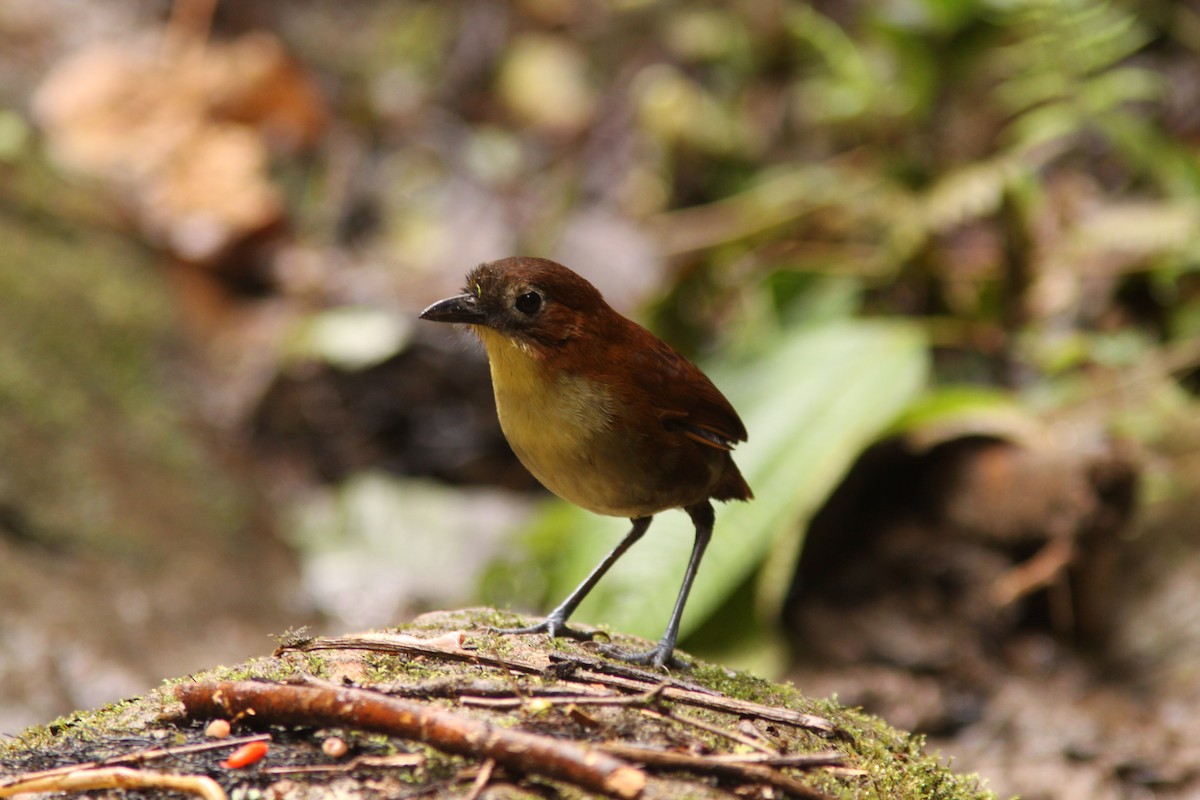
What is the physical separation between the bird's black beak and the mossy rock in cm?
74

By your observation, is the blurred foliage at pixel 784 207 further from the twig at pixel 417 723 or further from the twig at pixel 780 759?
the twig at pixel 417 723

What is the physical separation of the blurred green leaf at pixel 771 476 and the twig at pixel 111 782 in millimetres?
2469

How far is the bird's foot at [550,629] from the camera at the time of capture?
2785mm

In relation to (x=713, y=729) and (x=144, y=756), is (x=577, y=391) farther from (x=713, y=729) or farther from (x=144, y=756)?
(x=144, y=756)

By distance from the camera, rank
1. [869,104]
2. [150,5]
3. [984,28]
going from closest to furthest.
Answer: [984,28] → [869,104] → [150,5]

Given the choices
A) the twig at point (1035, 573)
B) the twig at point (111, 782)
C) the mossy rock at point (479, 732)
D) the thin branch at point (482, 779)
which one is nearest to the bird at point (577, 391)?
the mossy rock at point (479, 732)

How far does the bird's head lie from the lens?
260 cm

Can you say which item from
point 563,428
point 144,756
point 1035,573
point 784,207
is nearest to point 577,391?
point 563,428

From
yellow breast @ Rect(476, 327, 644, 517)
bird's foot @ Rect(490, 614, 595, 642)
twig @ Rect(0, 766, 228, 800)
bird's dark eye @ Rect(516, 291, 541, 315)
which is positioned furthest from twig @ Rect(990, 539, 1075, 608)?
twig @ Rect(0, 766, 228, 800)

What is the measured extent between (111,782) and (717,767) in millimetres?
1073

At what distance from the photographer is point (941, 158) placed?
7.09 metres

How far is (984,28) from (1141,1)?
3171mm

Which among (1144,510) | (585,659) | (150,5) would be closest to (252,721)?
(585,659)

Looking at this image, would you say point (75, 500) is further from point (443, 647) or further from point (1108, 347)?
point (1108, 347)
